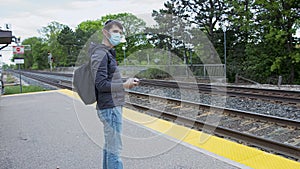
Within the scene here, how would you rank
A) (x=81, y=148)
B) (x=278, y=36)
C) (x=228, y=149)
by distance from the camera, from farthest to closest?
(x=278, y=36) < (x=81, y=148) < (x=228, y=149)

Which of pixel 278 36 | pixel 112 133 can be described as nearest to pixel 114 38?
pixel 112 133

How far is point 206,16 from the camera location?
24.0m

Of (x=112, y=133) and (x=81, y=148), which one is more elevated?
(x=112, y=133)

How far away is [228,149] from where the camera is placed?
3717mm

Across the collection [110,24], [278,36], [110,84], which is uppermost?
[278,36]

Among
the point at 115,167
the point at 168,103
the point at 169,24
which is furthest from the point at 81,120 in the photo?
the point at 169,24

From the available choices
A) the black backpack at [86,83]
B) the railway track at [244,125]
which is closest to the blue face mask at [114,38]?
the black backpack at [86,83]

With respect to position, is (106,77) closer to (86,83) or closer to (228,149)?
(86,83)

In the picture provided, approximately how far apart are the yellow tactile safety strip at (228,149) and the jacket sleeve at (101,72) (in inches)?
79.2

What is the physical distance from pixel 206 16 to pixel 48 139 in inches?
859

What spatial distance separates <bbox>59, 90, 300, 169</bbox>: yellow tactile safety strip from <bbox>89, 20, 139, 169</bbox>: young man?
5.63 ft

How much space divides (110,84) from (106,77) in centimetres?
7

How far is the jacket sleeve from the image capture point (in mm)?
2299

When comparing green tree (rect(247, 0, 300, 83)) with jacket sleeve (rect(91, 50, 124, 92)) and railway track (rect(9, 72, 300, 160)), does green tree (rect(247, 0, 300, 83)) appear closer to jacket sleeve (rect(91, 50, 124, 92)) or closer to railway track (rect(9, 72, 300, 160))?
railway track (rect(9, 72, 300, 160))
